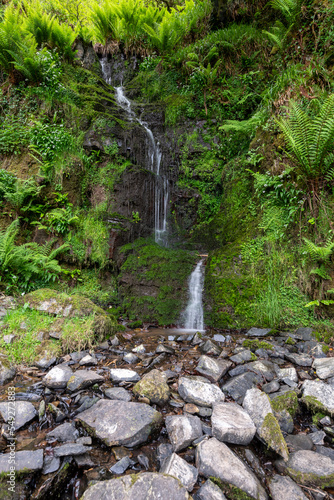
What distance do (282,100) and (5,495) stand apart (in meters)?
7.12

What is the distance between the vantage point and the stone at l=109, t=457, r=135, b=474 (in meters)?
1.77

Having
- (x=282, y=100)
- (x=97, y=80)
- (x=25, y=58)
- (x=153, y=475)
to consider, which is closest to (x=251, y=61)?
(x=282, y=100)

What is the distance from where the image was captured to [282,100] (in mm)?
5406

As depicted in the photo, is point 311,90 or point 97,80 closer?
point 311,90

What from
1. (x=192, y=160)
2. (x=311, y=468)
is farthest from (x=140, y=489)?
(x=192, y=160)

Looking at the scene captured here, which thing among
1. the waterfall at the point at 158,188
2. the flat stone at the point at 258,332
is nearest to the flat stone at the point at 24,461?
the flat stone at the point at 258,332

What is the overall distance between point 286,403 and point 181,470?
124cm

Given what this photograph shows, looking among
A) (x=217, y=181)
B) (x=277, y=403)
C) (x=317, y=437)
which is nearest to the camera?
(x=317, y=437)

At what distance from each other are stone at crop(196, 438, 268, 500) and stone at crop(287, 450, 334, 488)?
0.30 meters

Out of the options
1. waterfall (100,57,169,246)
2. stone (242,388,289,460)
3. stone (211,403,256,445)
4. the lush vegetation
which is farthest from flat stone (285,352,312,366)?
waterfall (100,57,169,246)

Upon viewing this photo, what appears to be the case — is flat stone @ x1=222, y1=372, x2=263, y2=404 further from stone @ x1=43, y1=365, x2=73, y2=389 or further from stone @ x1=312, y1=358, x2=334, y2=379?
stone @ x1=43, y1=365, x2=73, y2=389

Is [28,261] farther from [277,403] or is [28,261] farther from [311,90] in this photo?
[311,90]

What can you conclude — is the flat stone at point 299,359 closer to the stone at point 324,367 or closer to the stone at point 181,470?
the stone at point 324,367

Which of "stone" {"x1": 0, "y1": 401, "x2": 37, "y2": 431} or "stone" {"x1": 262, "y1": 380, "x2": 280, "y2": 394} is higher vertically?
"stone" {"x1": 262, "y1": 380, "x2": 280, "y2": 394}
